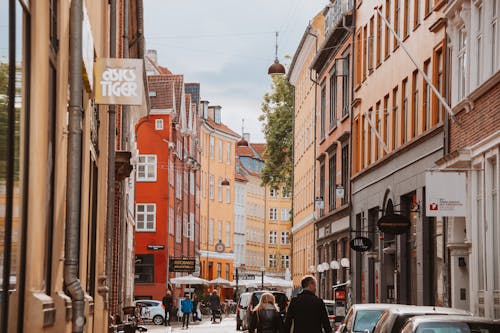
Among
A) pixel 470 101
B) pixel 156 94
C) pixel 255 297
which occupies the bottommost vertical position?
pixel 255 297

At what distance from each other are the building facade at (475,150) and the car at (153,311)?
116ft

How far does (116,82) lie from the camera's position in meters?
15.6

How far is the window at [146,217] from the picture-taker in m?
76.9

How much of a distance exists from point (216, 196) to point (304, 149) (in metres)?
40.8

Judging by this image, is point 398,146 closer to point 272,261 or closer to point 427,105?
point 427,105

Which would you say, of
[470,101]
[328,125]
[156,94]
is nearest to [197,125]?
[156,94]

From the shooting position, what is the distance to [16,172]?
29.2 feet

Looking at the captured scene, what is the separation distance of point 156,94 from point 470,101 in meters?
56.4

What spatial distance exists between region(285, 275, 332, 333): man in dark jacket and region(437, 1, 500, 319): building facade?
326 inches

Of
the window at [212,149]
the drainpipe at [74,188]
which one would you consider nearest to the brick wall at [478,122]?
the drainpipe at [74,188]

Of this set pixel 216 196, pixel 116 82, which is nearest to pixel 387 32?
pixel 116 82

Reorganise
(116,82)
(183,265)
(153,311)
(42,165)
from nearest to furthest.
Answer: (42,165) → (116,82) → (153,311) → (183,265)

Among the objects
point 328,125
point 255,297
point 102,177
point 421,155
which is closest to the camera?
point 102,177

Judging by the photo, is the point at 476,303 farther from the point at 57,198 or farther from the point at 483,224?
the point at 57,198
